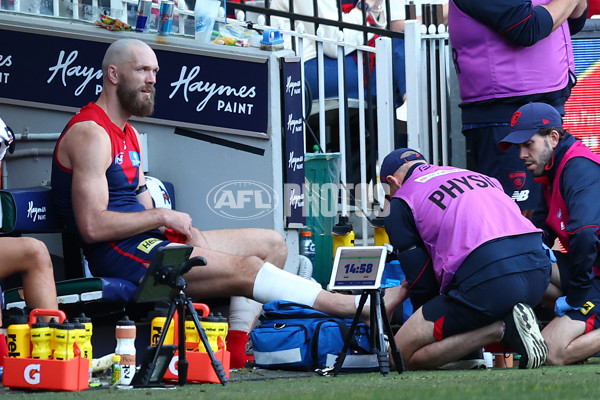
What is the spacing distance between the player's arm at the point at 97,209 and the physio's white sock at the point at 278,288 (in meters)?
0.45

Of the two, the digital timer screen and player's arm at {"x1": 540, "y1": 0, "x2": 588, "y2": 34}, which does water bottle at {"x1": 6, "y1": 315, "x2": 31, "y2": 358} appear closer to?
the digital timer screen

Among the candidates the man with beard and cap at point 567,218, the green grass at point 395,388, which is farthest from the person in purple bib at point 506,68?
the green grass at point 395,388

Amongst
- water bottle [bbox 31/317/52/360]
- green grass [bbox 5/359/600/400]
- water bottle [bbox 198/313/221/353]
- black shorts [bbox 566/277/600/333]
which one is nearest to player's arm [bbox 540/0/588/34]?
black shorts [bbox 566/277/600/333]

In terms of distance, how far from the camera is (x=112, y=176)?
648 centimetres

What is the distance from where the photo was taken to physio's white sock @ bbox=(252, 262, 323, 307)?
251 inches

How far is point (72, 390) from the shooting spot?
194 inches

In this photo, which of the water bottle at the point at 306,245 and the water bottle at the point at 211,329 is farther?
the water bottle at the point at 306,245

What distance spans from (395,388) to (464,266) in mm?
1450

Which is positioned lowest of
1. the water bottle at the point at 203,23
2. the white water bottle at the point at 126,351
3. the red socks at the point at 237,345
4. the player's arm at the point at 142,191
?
A: the red socks at the point at 237,345

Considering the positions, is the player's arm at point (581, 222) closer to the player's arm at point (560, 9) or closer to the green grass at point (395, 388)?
the green grass at point (395, 388)

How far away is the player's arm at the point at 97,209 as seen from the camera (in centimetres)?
625

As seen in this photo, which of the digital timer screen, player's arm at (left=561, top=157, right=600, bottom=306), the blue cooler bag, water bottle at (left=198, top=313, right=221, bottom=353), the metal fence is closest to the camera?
water bottle at (left=198, top=313, right=221, bottom=353)

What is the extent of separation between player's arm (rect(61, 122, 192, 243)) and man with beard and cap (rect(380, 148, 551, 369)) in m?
1.17

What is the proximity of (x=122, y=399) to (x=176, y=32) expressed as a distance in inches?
139
